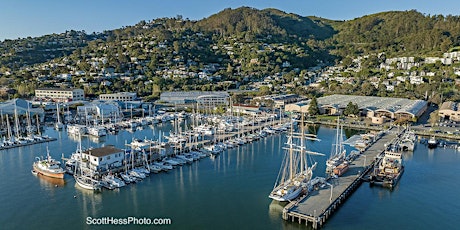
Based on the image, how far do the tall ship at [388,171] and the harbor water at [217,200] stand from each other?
1.14ft

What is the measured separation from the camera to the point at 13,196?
1447 centimetres

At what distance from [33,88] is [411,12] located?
8391 centimetres

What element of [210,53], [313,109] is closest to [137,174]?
[313,109]

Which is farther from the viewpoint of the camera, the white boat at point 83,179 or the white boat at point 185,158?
→ the white boat at point 185,158

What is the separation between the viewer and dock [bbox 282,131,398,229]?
39.5 ft

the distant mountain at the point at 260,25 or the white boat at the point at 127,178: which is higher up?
the distant mountain at the point at 260,25

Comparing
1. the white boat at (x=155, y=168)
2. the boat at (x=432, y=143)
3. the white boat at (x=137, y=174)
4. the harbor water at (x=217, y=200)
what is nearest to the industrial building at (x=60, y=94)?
the harbor water at (x=217, y=200)

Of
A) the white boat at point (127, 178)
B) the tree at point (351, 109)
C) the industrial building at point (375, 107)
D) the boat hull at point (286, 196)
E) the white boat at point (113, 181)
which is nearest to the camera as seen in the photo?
the boat hull at point (286, 196)

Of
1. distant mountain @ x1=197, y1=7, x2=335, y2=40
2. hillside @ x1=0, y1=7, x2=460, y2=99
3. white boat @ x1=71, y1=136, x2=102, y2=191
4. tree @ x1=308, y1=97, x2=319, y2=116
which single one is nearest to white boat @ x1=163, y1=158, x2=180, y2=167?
white boat @ x1=71, y1=136, x2=102, y2=191

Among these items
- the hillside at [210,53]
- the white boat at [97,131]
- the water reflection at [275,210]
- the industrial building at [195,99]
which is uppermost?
the hillside at [210,53]

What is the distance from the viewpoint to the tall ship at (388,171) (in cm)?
1543

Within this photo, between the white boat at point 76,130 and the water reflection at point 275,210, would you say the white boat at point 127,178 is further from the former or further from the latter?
the white boat at point 76,130

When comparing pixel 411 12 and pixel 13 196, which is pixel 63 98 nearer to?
pixel 13 196

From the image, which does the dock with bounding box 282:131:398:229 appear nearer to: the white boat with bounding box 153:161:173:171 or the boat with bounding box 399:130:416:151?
the boat with bounding box 399:130:416:151
